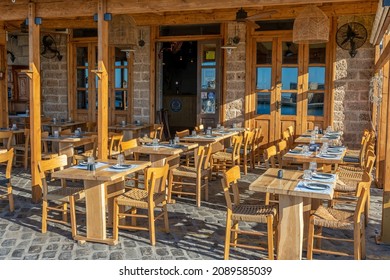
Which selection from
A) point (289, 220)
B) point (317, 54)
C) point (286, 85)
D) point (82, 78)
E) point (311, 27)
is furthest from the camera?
point (82, 78)

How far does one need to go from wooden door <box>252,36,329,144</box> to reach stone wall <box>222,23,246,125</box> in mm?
275

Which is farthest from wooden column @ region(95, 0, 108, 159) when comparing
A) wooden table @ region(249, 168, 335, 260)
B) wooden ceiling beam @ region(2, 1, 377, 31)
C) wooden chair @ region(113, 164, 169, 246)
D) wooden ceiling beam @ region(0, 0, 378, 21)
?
wooden ceiling beam @ region(2, 1, 377, 31)

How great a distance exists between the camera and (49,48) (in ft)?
35.9

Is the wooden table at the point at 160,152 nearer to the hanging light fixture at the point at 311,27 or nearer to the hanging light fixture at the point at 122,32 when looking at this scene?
the hanging light fixture at the point at 122,32

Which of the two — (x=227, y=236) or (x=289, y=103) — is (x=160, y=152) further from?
(x=289, y=103)

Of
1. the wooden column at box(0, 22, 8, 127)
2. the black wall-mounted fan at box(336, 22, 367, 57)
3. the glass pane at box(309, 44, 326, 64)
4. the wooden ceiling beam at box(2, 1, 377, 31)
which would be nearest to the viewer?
the wooden ceiling beam at box(2, 1, 377, 31)

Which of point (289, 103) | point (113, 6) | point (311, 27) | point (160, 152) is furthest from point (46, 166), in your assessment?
point (289, 103)

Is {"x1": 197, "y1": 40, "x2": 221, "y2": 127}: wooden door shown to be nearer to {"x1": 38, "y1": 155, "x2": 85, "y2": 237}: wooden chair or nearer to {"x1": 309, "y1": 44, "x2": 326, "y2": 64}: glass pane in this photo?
{"x1": 309, "y1": 44, "x2": 326, "y2": 64}: glass pane

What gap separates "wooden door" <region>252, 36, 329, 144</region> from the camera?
357 inches

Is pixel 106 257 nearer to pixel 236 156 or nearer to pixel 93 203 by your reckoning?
pixel 93 203

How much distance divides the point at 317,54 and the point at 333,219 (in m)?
5.82

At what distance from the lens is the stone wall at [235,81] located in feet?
31.1

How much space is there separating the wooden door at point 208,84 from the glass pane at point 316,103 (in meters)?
1.94
